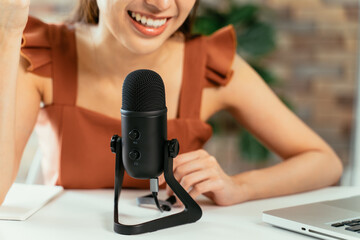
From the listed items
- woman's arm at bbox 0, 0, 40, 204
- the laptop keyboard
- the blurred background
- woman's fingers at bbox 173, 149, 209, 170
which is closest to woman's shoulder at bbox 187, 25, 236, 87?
woman's fingers at bbox 173, 149, 209, 170

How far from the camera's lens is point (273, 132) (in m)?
1.44

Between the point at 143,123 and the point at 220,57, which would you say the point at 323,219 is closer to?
the point at 143,123

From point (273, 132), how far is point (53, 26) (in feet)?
2.04

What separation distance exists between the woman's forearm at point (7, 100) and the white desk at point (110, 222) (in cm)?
10

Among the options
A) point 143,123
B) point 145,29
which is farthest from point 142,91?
point 145,29

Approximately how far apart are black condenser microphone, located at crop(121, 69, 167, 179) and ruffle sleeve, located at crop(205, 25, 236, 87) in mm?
552

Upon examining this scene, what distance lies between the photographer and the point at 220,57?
1.45m

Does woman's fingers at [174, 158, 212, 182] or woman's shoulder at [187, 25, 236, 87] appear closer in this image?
woman's fingers at [174, 158, 212, 182]

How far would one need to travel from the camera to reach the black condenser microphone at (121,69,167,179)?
864 mm

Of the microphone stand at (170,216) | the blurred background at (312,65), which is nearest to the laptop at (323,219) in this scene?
the microphone stand at (170,216)

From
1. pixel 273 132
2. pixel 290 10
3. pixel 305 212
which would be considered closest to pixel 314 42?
pixel 290 10

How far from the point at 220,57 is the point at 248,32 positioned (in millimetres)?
1604

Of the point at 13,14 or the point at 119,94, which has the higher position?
the point at 13,14

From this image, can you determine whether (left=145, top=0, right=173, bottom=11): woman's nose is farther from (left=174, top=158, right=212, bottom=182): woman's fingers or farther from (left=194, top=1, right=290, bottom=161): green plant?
(left=194, top=1, right=290, bottom=161): green plant
